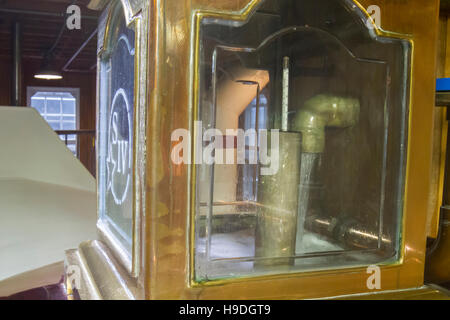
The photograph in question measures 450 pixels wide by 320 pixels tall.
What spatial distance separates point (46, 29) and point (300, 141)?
519cm

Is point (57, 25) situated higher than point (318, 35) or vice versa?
point (57, 25)

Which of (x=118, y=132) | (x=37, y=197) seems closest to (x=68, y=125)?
(x=37, y=197)

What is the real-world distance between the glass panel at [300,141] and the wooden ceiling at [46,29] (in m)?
3.28

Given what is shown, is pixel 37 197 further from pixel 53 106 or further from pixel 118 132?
pixel 53 106

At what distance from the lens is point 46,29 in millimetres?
5148

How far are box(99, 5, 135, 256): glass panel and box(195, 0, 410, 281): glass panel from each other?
143mm

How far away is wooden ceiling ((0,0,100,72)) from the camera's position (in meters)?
4.02

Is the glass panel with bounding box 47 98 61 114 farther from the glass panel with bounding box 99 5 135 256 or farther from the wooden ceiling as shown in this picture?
the glass panel with bounding box 99 5 135 256

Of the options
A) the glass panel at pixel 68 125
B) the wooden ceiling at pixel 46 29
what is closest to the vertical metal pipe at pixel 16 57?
the wooden ceiling at pixel 46 29

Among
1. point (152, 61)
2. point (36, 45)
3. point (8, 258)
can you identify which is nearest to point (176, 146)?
point (152, 61)

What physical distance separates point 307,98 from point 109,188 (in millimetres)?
432

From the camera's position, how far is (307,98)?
2.42 feet

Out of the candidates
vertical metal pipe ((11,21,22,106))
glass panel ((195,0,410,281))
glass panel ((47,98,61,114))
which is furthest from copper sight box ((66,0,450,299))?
glass panel ((47,98,61,114))
